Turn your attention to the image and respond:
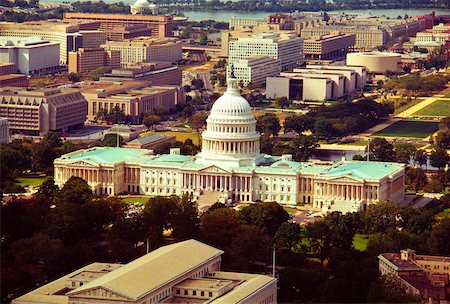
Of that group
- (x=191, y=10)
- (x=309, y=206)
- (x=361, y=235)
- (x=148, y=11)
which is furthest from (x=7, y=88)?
(x=191, y=10)

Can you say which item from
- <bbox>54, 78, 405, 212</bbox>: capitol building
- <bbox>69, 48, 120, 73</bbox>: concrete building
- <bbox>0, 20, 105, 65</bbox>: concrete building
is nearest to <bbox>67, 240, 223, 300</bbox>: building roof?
<bbox>54, 78, 405, 212</bbox>: capitol building

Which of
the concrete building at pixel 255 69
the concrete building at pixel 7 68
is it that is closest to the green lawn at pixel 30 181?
the concrete building at pixel 7 68

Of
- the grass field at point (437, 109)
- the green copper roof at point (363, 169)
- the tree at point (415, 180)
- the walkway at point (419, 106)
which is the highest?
the green copper roof at point (363, 169)

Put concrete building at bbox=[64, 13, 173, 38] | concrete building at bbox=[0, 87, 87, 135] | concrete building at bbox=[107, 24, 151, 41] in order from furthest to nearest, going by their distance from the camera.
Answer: concrete building at bbox=[64, 13, 173, 38]
concrete building at bbox=[107, 24, 151, 41]
concrete building at bbox=[0, 87, 87, 135]

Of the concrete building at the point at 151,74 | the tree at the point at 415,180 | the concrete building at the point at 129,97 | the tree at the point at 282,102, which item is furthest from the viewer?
the concrete building at the point at 151,74

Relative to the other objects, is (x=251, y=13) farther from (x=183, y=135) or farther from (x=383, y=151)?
(x=383, y=151)

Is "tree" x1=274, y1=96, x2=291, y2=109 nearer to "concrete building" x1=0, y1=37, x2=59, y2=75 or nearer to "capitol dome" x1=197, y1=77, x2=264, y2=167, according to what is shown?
"concrete building" x1=0, y1=37, x2=59, y2=75

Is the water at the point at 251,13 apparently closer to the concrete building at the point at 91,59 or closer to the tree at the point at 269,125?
the concrete building at the point at 91,59
